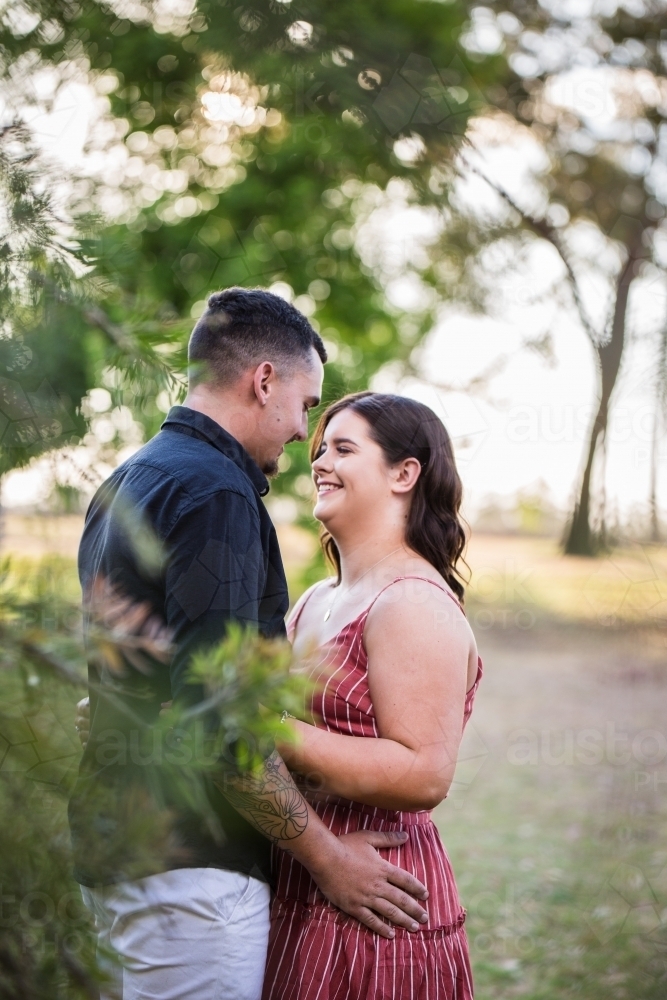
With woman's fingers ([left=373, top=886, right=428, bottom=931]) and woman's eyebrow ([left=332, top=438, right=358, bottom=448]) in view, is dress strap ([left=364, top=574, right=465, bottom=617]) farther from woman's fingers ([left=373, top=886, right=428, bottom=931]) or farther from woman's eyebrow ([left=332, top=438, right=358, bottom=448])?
woman's fingers ([left=373, top=886, right=428, bottom=931])

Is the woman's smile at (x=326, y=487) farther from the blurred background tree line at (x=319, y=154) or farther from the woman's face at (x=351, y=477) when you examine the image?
the blurred background tree line at (x=319, y=154)

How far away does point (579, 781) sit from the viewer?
18.5 ft

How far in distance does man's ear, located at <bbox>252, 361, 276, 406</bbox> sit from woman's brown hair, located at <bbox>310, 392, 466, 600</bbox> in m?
0.20

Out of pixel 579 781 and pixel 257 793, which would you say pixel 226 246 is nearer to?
pixel 257 793

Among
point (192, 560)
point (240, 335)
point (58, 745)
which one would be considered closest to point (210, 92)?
point (240, 335)

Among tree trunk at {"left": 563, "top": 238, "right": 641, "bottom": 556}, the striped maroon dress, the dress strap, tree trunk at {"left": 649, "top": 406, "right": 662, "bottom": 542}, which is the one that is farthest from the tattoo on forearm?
tree trunk at {"left": 649, "top": 406, "right": 662, "bottom": 542}

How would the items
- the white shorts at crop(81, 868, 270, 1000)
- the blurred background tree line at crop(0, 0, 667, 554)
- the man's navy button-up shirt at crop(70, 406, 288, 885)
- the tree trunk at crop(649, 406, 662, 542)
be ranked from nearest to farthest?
the blurred background tree line at crop(0, 0, 667, 554)
the man's navy button-up shirt at crop(70, 406, 288, 885)
the white shorts at crop(81, 868, 270, 1000)
the tree trunk at crop(649, 406, 662, 542)

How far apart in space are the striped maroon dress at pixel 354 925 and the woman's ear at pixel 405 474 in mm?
233

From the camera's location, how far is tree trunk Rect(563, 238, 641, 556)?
149 centimetres

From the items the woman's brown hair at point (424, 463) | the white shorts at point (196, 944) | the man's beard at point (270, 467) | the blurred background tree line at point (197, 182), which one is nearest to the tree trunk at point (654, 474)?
the blurred background tree line at point (197, 182)

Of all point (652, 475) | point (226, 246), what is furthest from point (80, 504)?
point (226, 246)

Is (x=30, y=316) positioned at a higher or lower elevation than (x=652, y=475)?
higher

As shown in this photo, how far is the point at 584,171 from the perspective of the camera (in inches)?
84.8

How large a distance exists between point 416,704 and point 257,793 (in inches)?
11.5
